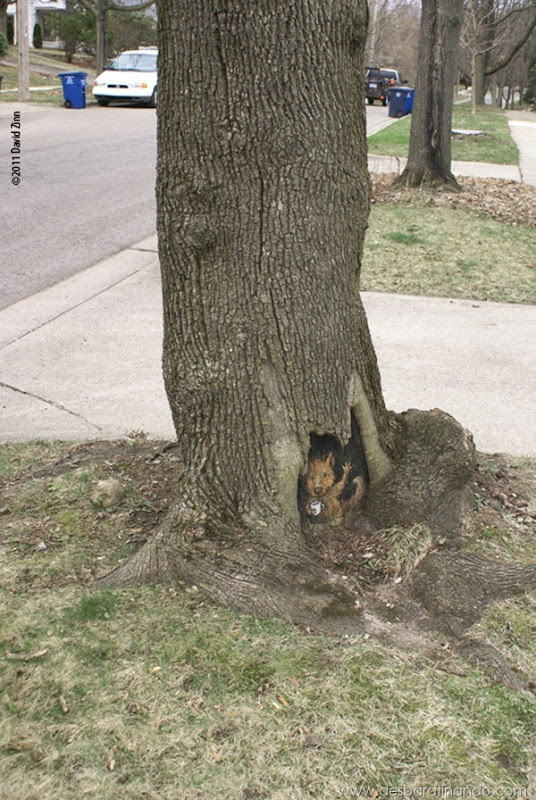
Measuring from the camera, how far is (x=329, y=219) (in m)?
3.10

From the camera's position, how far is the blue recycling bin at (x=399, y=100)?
3384 cm

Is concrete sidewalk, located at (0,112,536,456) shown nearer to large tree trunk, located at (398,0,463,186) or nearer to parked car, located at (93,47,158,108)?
large tree trunk, located at (398,0,463,186)

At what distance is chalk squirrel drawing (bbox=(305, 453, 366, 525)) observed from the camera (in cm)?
333

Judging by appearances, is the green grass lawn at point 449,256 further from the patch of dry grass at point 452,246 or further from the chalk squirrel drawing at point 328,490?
the chalk squirrel drawing at point 328,490

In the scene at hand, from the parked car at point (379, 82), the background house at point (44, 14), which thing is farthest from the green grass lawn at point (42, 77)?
the parked car at point (379, 82)

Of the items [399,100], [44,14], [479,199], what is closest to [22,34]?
[399,100]

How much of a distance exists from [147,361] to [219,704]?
11.6ft

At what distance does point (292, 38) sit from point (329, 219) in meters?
0.64

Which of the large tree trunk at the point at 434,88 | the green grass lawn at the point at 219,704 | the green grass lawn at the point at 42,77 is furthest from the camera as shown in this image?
the green grass lawn at the point at 42,77

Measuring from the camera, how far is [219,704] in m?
2.60

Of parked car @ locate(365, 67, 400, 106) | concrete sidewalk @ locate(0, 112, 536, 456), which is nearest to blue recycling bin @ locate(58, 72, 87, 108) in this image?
concrete sidewalk @ locate(0, 112, 536, 456)

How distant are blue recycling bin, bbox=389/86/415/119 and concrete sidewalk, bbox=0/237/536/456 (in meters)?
29.1

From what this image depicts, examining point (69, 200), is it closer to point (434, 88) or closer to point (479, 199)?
point (434, 88)

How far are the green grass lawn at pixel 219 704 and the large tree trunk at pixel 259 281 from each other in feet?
0.71
